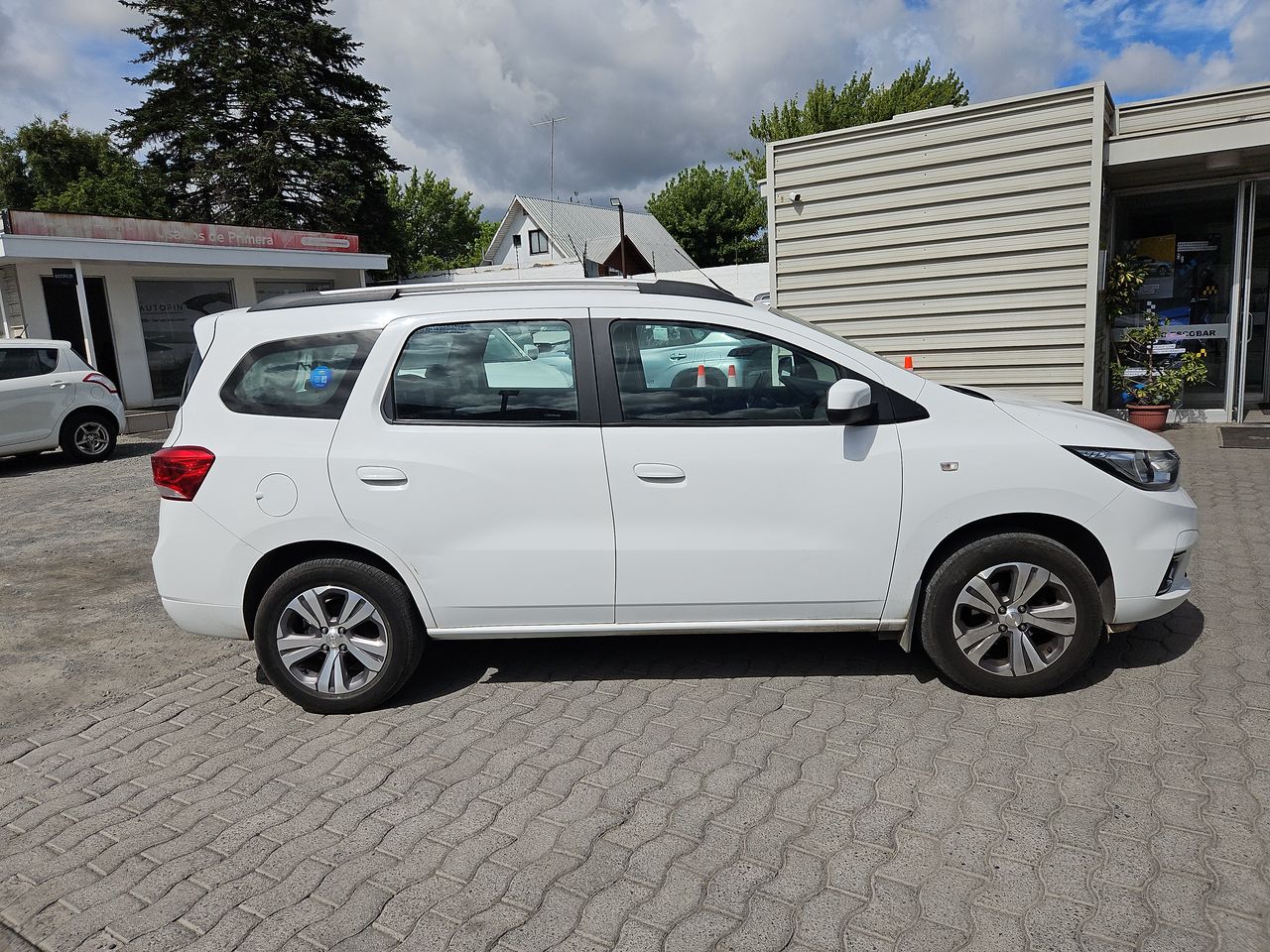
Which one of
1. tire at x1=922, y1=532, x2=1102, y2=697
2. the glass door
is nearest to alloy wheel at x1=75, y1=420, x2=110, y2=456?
tire at x1=922, y1=532, x2=1102, y2=697

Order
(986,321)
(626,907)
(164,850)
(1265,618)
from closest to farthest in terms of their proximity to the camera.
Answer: (626,907) → (164,850) → (1265,618) → (986,321)

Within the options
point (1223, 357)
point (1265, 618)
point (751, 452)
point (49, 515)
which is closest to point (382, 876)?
point (751, 452)

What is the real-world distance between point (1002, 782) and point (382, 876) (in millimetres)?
2103

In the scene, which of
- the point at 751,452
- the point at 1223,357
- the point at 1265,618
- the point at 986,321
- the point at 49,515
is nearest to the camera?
the point at 751,452

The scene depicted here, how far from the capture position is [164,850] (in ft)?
9.78

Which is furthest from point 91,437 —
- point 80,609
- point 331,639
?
point 331,639

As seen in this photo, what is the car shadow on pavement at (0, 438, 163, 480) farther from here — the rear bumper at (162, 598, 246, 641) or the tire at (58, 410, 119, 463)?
the rear bumper at (162, 598, 246, 641)

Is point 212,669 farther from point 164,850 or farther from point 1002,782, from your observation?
point 1002,782

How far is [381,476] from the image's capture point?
12.2 feet

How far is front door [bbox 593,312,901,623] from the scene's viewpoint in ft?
12.0

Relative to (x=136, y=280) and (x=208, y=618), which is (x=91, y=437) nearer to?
(x=136, y=280)

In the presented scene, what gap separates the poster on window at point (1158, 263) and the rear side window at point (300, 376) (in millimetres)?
10067

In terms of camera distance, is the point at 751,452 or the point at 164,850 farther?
the point at 751,452

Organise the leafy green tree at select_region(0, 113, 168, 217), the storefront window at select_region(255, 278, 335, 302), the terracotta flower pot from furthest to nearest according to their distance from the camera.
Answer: the leafy green tree at select_region(0, 113, 168, 217) < the storefront window at select_region(255, 278, 335, 302) < the terracotta flower pot
